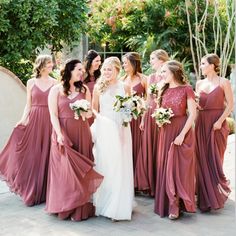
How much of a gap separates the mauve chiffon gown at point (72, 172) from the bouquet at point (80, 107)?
0.14m

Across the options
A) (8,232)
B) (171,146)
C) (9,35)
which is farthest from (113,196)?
(9,35)

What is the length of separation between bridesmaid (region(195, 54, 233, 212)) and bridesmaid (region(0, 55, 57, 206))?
203 centimetres

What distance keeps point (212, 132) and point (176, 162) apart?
0.74 metres

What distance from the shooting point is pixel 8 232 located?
16.5 ft

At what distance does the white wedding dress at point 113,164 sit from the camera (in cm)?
538

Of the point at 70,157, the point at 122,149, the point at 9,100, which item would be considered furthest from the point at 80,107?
the point at 9,100

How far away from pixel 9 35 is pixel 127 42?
5579mm

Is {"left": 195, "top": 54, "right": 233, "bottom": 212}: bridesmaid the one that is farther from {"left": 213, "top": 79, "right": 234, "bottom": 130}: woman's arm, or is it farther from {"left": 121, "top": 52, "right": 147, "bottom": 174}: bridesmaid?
{"left": 121, "top": 52, "right": 147, "bottom": 174}: bridesmaid

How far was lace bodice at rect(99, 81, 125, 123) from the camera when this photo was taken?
5500 mm

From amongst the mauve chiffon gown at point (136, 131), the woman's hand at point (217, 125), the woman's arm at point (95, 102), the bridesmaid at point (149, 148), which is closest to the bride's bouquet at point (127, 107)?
the woman's arm at point (95, 102)

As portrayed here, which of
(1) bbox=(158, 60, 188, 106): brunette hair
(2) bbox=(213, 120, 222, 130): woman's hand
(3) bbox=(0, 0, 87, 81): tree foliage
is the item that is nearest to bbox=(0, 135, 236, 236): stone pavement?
(2) bbox=(213, 120, 222, 130): woman's hand

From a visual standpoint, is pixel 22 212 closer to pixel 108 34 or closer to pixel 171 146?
pixel 171 146

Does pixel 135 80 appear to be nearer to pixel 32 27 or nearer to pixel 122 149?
pixel 122 149

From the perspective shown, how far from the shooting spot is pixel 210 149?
586 cm
